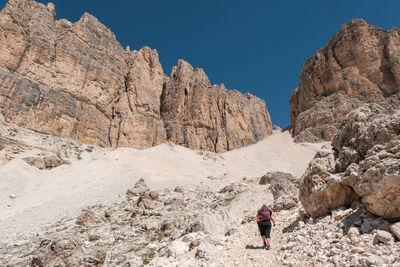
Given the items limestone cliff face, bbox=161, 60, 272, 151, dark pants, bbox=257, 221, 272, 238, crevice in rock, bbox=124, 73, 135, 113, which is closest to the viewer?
dark pants, bbox=257, 221, 272, 238

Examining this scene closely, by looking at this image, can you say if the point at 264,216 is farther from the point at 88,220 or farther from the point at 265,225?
the point at 88,220

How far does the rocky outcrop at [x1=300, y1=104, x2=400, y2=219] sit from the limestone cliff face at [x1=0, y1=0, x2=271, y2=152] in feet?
142

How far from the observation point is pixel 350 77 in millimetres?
66875

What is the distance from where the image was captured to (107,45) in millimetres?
57219

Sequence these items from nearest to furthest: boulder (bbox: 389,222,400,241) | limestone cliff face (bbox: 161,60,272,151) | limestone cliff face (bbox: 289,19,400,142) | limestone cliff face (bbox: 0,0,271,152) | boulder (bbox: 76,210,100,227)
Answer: boulder (bbox: 389,222,400,241)
boulder (bbox: 76,210,100,227)
limestone cliff face (bbox: 0,0,271,152)
limestone cliff face (bbox: 289,19,400,142)
limestone cliff face (bbox: 161,60,272,151)

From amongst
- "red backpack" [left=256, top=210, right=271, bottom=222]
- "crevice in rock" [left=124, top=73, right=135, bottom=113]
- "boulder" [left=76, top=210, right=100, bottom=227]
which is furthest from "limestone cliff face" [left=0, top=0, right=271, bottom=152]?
"red backpack" [left=256, top=210, right=271, bottom=222]

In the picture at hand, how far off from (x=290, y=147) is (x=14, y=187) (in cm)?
5925

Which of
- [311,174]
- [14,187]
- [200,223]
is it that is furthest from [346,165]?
[14,187]

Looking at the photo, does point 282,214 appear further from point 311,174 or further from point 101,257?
point 101,257

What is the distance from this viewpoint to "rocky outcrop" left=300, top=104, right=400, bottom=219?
5.34m

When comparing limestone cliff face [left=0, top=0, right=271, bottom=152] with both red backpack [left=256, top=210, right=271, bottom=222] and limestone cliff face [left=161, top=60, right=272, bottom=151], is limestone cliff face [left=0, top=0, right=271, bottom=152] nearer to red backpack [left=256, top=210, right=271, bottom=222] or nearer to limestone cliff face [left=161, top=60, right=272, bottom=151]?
limestone cliff face [left=161, top=60, right=272, bottom=151]

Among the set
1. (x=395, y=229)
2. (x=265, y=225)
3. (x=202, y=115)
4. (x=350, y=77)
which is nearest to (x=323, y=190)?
(x=265, y=225)

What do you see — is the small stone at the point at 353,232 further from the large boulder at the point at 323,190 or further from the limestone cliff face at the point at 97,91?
the limestone cliff face at the point at 97,91

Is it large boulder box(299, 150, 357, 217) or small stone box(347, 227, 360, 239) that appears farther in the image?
large boulder box(299, 150, 357, 217)
